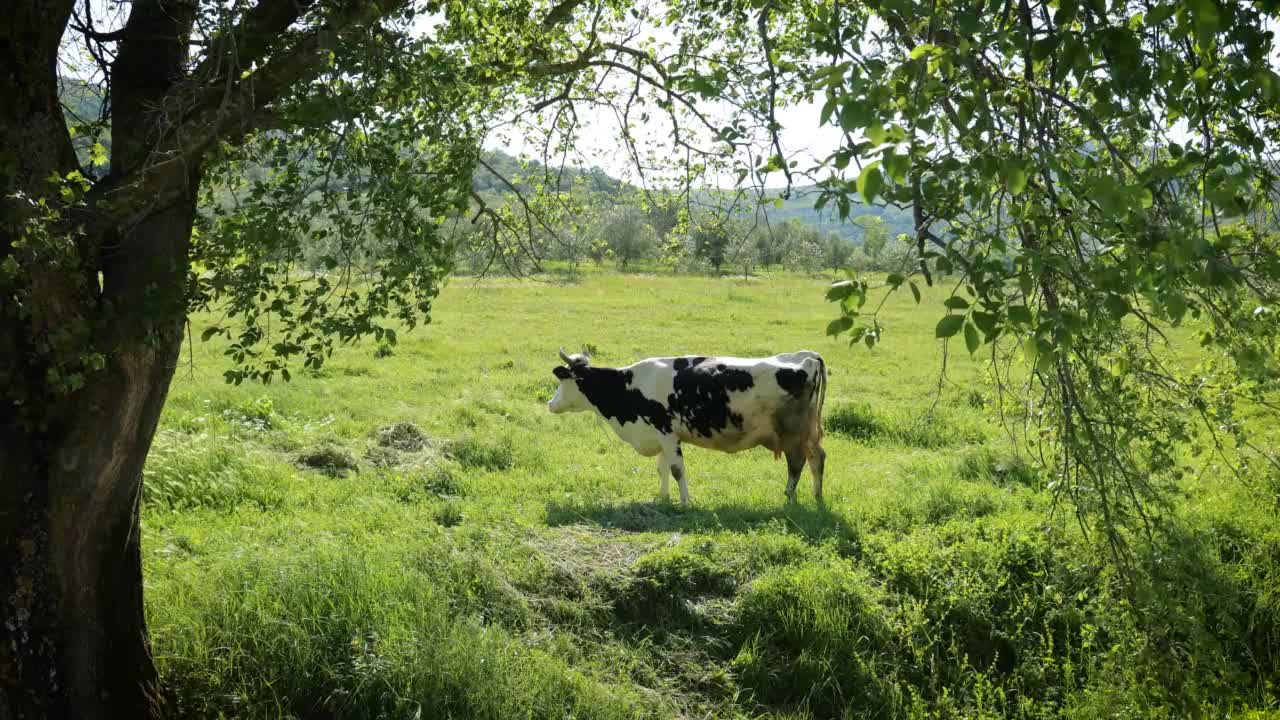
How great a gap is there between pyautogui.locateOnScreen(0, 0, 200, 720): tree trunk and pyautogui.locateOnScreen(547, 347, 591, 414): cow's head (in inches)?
291

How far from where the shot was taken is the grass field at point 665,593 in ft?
21.0

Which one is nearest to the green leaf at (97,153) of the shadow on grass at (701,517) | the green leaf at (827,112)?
the green leaf at (827,112)

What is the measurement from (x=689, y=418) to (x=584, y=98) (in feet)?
17.6

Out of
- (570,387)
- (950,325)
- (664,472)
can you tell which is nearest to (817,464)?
(664,472)

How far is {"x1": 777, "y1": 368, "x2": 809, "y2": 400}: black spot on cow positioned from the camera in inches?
468

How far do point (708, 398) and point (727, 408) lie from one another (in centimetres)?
28

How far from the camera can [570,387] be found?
13.2m

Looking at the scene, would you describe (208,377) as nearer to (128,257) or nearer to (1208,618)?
(128,257)

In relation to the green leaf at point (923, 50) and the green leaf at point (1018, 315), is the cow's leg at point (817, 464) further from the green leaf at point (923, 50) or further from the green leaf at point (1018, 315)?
the green leaf at point (923, 50)

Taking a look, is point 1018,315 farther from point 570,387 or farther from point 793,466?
point 570,387

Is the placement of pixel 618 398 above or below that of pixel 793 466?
above

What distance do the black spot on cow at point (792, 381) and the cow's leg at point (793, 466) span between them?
68 cm

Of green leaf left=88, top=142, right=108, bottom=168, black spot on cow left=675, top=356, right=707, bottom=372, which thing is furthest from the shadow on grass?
green leaf left=88, top=142, right=108, bottom=168

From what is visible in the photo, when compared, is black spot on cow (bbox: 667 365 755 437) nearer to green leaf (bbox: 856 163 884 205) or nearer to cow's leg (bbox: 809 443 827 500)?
cow's leg (bbox: 809 443 827 500)
